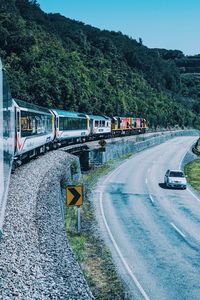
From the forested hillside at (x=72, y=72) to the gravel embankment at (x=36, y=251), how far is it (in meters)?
38.4

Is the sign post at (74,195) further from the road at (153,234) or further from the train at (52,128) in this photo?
the train at (52,128)

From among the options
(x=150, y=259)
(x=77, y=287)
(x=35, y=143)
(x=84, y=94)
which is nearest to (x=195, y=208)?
(x=35, y=143)

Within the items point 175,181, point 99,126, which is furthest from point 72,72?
point 175,181

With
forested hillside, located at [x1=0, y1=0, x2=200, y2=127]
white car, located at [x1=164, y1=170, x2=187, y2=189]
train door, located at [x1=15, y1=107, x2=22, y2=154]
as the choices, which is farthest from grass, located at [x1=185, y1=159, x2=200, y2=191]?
train door, located at [x1=15, y1=107, x2=22, y2=154]

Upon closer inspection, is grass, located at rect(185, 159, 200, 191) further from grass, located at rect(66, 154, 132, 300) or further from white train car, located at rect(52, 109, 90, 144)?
grass, located at rect(66, 154, 132, 300)

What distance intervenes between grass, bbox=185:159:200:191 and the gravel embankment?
26390 millimetres

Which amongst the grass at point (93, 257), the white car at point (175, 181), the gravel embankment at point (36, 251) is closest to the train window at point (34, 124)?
the gravel embankment at point (36, 251)

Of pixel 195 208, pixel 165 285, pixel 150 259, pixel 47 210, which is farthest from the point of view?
pixel 195 208

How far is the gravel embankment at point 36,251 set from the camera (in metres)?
11.5

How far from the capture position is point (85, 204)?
33.4 metres

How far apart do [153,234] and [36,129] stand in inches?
401

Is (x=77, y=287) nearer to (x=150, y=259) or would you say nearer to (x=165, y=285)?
(x=165, y=285)

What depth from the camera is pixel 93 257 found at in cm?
2072

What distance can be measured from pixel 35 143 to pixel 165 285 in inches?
632
